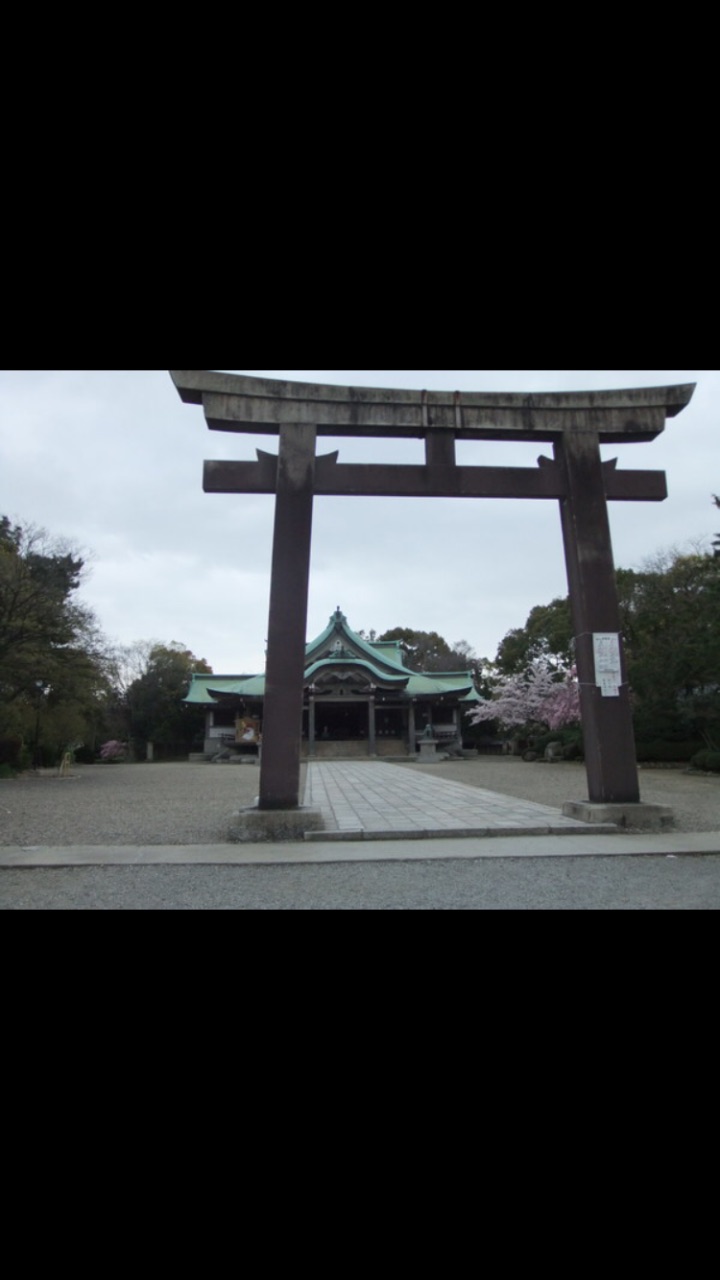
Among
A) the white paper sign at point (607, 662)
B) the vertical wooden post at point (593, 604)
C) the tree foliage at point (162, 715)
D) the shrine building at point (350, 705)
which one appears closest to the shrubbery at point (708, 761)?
the vertical wooden post at point (593, 604)

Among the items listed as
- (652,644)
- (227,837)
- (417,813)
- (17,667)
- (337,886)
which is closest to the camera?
(337,886)

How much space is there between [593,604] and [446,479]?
2162 mm

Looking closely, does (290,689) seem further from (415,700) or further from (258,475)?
(415,700)

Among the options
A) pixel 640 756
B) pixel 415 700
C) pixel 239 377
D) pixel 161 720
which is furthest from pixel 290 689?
pixel 161 720

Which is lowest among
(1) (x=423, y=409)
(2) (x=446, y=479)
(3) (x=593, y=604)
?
(3) (x=593, y=604)

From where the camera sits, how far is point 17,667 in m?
17.3

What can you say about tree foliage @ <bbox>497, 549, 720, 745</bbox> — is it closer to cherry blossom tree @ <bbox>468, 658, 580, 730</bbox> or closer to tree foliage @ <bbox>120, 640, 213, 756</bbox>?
cherry blossom tree @ <bbox>468, 658, 580, 730</bbox>

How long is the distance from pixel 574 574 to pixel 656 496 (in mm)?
1296

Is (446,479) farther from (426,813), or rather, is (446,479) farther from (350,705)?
(350,705)

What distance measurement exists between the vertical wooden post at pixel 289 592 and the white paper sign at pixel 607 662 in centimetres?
324

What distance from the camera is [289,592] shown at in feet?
24.8

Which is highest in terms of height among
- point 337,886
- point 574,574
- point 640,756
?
point 574,574

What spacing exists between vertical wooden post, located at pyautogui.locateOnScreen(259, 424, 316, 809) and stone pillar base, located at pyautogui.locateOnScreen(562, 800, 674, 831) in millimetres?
3135

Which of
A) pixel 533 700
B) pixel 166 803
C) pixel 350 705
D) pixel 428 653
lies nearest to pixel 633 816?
pixel 166 803
